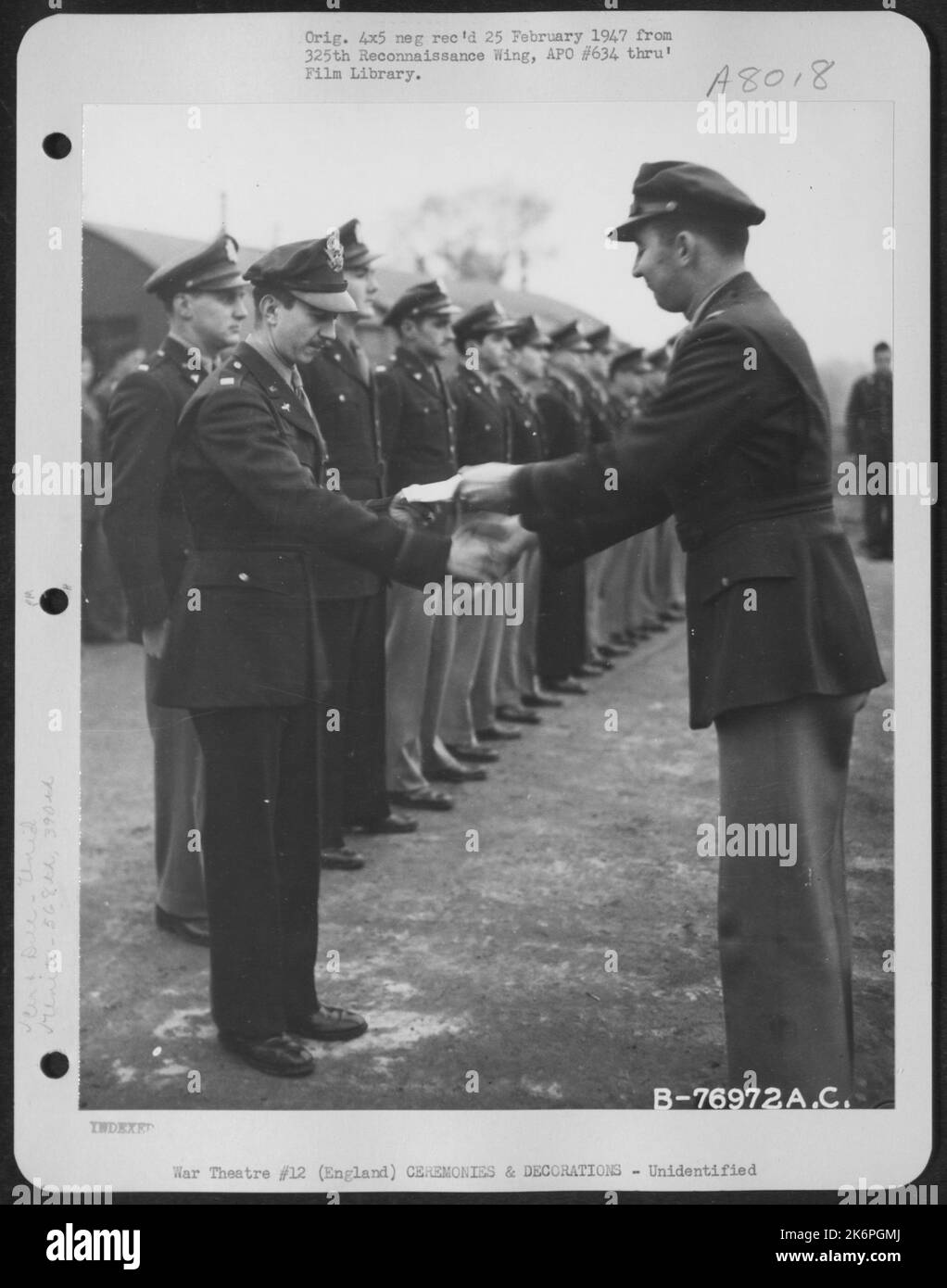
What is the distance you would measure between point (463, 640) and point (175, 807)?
2.26ft

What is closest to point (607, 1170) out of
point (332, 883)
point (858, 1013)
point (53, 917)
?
point (858, 1013)

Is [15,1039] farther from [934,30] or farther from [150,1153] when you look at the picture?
[934,30]

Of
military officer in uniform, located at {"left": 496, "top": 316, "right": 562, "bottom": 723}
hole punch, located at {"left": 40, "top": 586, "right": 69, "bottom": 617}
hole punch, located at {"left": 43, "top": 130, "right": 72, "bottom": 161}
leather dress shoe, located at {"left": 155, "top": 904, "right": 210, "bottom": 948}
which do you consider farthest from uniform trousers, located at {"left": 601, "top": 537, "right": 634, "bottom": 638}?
hole punch, located at {"left": 43, "top": 130, "right": 72, "bottom": 161}

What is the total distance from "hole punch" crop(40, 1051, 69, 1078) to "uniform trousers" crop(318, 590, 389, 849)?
72 centimetres

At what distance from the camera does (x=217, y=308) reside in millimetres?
2633

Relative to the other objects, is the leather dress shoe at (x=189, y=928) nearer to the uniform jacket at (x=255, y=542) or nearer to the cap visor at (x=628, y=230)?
the uniform jacket at (x=255, y=542)

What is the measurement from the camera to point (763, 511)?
8.16 feet

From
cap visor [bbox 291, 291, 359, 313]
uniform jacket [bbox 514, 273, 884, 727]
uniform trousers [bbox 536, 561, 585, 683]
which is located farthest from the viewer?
uniform trousers [bbox 536, 561, 585, 683]

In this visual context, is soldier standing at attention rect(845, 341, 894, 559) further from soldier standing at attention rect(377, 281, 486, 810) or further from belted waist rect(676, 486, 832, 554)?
soldier standing at attention rect(377, 281, 486, 810)

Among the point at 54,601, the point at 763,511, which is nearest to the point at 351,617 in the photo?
the point at 54,601

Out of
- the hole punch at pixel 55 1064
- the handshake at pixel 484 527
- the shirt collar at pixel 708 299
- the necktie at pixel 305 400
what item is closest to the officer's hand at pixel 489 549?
the handshake at pixel 484 527

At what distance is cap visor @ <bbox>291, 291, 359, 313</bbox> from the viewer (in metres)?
2.59

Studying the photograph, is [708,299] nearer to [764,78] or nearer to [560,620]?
[764,78]

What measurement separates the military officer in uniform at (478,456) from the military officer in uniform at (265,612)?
16 cm
